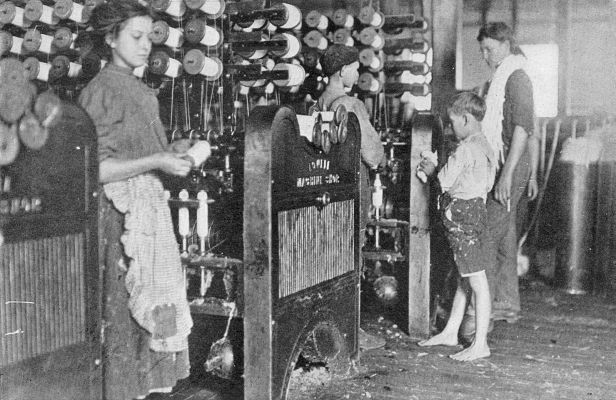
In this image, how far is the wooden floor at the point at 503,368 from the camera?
2908 millimetres

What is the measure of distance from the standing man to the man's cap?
0.97 m

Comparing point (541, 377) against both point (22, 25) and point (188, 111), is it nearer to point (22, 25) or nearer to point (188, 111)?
point (188, 111)

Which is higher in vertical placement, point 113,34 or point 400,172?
point 113,34

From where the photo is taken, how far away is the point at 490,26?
4016mm

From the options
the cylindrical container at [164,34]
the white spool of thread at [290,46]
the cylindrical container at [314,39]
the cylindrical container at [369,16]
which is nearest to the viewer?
the cylindrical container at [164,34]

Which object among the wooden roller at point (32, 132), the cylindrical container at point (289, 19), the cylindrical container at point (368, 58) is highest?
the cylindrical container at point (289, 19)

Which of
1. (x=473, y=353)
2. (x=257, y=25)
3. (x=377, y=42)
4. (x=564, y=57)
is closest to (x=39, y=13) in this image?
(x=257, y=25)

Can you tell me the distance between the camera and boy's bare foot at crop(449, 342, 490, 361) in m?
3.39

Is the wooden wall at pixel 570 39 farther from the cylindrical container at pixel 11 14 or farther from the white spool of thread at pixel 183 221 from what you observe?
the white spool of thread at pixel 183 221

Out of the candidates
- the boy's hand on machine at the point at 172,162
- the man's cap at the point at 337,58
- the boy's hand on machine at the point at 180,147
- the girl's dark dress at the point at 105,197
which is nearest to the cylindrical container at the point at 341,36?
the man's cap at the point at 337,58

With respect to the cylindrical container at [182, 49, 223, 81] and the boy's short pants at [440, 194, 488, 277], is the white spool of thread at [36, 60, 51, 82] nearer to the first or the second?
the cylindrical container at [182, 49, 223, 81]

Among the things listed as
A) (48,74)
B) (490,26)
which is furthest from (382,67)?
(48,74)

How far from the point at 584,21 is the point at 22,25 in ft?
18.5

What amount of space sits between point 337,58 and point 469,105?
74 cm
